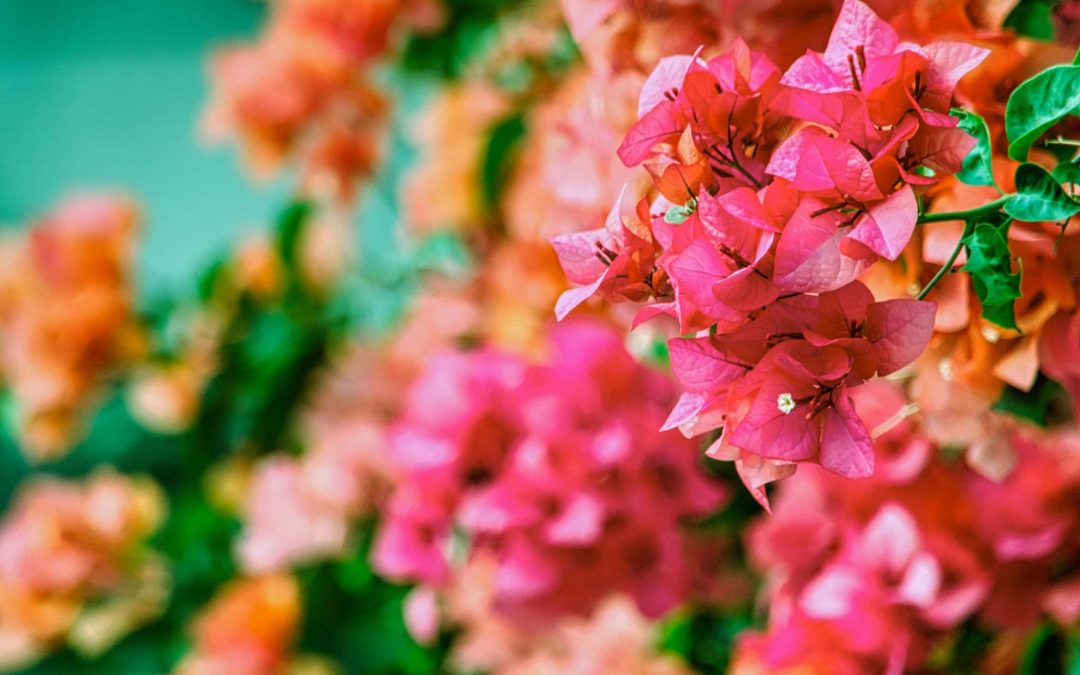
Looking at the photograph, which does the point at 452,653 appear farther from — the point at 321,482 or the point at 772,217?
the point at 772,217

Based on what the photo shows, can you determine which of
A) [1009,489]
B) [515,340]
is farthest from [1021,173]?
[515,340]

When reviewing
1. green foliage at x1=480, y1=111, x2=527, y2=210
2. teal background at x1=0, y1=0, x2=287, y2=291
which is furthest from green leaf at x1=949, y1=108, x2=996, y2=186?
teal background at x1=0, y1=0, x2=287, y2=291

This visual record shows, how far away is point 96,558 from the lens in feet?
2.59

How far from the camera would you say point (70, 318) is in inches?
30.2

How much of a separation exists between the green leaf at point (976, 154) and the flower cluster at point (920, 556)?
4.9 inches

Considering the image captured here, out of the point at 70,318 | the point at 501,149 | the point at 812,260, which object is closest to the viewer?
the point at 812,260

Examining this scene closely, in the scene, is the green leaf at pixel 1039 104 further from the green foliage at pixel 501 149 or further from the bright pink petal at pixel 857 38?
the green foliage at pixel 501 149

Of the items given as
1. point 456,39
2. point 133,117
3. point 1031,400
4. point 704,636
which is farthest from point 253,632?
point 133,117

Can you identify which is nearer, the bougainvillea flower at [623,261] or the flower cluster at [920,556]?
the bougainvillea flower at [623,261]

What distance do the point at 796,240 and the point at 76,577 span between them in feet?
2.31

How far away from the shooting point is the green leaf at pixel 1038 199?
0.22 meters

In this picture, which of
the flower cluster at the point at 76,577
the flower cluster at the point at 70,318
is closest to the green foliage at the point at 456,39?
the flower cluster at the point at 70,318

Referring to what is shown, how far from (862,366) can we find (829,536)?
21 cm

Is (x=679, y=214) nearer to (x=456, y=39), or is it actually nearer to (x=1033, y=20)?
(x=1033, y=20)
